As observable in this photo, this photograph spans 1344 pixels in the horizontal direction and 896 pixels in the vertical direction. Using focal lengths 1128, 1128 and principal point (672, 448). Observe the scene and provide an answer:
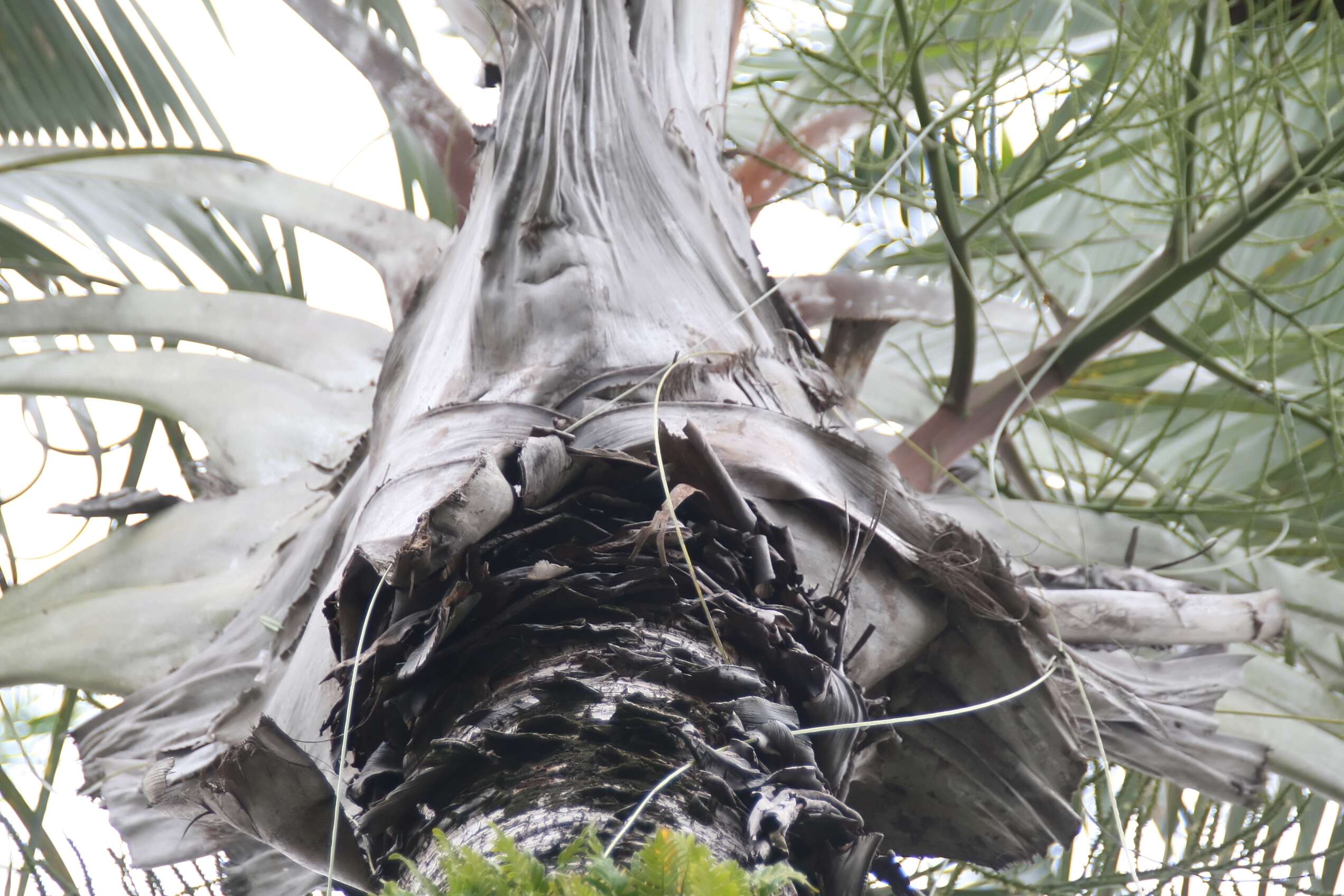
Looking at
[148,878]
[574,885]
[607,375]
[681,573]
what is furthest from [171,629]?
[574,885]

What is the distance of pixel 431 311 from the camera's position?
1.06 meters

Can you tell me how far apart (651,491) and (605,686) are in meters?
0.15

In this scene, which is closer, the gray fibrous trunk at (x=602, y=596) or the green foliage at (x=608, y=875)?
the green foliage at (x=608, y=875)

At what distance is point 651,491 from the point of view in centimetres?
67

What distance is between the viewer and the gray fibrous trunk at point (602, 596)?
1.76ft

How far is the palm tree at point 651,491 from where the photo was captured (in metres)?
0.57

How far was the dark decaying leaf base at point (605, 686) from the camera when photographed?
510 mm

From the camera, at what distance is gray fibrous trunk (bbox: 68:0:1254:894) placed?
538mm

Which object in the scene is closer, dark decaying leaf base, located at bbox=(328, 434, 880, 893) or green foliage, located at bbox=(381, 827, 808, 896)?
green foliage, located at bbox=(381, 827, 808, 896)

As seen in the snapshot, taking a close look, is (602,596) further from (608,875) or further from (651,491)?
(608,875)

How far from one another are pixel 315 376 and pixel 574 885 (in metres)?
1.28

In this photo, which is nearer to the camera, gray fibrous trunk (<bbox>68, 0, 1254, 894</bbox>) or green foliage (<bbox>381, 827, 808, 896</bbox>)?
green foliage (<bbox>381, 827, 808, 896</bbox>)

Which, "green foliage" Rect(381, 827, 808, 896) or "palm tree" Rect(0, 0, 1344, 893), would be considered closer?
"green foliage" Rect(381, 827, 808, 896)

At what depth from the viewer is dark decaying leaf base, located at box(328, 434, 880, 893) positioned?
20.1 inches
